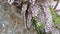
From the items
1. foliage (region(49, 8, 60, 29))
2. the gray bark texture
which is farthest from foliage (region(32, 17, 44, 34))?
foliage (region(49, 8, 60, 29))

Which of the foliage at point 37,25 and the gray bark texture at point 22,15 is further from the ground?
the gray bark texture at point 22,15

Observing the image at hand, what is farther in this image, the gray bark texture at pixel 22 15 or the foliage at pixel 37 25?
the foliage at pixel 37 25

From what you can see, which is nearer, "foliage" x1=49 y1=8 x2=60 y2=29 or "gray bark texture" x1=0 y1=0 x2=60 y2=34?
"gray bark texture" x1=0 y1=0 x2=60 y2=34

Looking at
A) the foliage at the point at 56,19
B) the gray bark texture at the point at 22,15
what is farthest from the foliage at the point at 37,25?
the foliage at the point at 56,19

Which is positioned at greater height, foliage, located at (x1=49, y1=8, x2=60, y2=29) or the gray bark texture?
the gray bark texture

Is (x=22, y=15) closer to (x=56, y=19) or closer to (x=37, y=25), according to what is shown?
(x=37, y=25)

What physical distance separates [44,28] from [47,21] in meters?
0.08

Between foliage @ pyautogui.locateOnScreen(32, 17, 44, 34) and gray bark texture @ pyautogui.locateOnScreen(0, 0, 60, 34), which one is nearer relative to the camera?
gray bark texture @ pyautogui.locateOnScreen(0, 0, 60, 34)

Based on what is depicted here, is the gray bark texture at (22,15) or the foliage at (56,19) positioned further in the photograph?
the foliage at (56,19)

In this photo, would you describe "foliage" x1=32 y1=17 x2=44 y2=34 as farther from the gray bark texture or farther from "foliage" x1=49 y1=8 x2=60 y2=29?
"foliage" x1=49 y1=8 x2=60 y2=29

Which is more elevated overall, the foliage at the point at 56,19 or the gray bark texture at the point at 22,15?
the gray bark texture at the point at 22,15

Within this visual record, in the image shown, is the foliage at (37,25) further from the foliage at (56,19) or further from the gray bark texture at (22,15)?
the foliage at (56,19)

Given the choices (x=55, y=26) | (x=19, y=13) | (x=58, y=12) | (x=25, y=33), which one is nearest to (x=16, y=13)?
(x=19, y=13)

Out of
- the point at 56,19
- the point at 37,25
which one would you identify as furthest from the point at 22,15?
the point at 56,19
